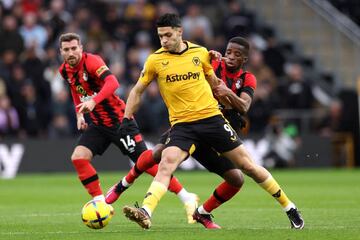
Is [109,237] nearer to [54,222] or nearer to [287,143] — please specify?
[54,222]

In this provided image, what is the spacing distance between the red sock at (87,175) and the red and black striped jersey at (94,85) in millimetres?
603

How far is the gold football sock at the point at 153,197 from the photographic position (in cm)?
1061

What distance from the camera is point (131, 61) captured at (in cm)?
2748

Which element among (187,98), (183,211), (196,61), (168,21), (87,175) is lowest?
(183,211)

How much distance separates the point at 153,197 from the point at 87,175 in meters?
3.31

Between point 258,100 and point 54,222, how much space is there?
15359mm

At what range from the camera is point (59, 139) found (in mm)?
26375

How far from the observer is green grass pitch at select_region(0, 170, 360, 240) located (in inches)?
432

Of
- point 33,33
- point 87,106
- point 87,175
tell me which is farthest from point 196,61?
point 33,33

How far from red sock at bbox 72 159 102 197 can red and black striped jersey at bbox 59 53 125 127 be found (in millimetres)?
603

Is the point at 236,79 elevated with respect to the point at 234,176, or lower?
elevated

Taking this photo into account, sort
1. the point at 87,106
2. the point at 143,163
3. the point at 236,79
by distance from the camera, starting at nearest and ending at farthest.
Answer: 1. the point at 236,79
2. the point at 87,106
3. the point at 143,163

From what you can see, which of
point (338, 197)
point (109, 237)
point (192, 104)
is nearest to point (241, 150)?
point (192, 104)

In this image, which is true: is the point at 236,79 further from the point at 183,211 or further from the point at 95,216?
the point at 183,211
